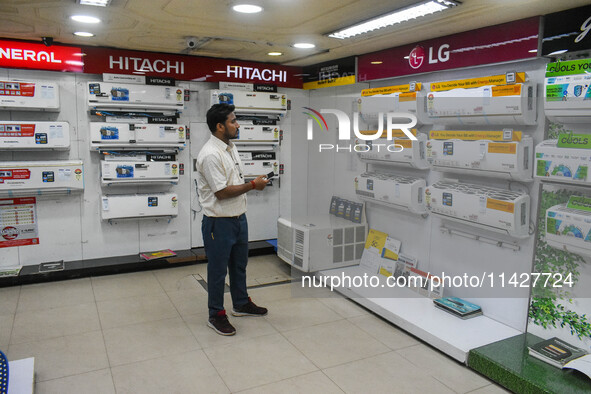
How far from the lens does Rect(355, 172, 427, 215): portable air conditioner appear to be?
425 centimetres

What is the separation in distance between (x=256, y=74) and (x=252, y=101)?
410 millimetres

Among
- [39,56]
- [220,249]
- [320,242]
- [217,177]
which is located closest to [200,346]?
[220,249]

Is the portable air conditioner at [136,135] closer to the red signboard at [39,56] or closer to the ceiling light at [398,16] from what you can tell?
the red signboard at [39,56]

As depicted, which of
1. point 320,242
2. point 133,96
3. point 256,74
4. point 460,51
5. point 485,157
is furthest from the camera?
point 256,74

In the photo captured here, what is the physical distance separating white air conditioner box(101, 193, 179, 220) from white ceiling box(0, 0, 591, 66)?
1.64m

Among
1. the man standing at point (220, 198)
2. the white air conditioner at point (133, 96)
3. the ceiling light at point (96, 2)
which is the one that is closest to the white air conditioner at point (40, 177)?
the white air conditioner at point (133, 96)

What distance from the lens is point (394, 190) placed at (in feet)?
14.4

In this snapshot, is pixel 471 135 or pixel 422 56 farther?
pixel 422 56

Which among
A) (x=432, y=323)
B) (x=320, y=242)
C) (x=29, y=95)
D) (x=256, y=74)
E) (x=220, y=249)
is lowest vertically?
(x=432, y=323)

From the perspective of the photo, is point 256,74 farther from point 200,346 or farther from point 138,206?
point 200,346

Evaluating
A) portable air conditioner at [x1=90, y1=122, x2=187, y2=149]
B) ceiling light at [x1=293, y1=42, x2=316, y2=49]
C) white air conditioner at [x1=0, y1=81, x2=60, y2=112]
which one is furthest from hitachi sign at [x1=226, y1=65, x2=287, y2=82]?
white air conditioner at [x1=0, y1=81, x2=60, y2=112]

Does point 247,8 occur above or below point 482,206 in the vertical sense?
above

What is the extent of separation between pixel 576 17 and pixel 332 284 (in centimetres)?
302

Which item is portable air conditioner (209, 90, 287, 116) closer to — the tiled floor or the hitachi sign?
the hitachi sign
